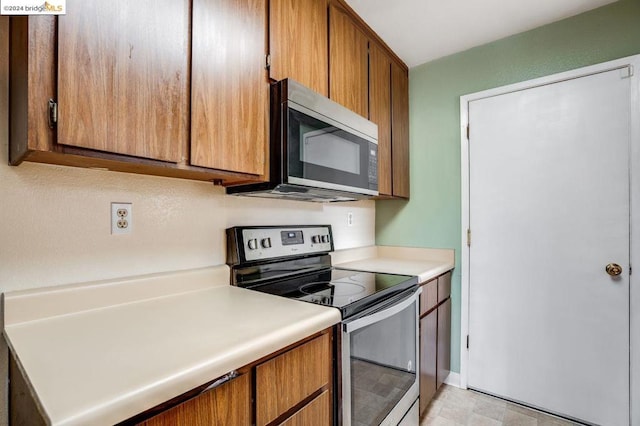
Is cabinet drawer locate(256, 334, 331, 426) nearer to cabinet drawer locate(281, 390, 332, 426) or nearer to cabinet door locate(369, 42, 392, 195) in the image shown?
cabinet drawer locate(281, 390, 332, 426)

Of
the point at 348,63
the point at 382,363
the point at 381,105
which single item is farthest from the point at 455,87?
the point at 382,363

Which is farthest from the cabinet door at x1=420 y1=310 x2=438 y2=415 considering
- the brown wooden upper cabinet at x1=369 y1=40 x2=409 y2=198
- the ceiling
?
the ceiling

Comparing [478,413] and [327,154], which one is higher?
[327,154]

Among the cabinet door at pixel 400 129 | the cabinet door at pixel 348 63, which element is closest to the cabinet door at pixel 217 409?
the cabinet door at pixel 348 63

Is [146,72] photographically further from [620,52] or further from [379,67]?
[620,52]

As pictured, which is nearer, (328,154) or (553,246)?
(328,154)

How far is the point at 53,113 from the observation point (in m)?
0.72

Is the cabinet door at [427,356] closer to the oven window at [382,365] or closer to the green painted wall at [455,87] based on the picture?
the oven window at [382,365]

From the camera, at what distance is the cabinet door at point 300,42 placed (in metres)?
1.27

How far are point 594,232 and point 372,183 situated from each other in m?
1.27

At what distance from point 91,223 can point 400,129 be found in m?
1.96

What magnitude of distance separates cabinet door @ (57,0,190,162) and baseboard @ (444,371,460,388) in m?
2.26

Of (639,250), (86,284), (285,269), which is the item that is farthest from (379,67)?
(86,284)

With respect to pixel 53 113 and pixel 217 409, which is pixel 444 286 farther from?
pixel 53 113
